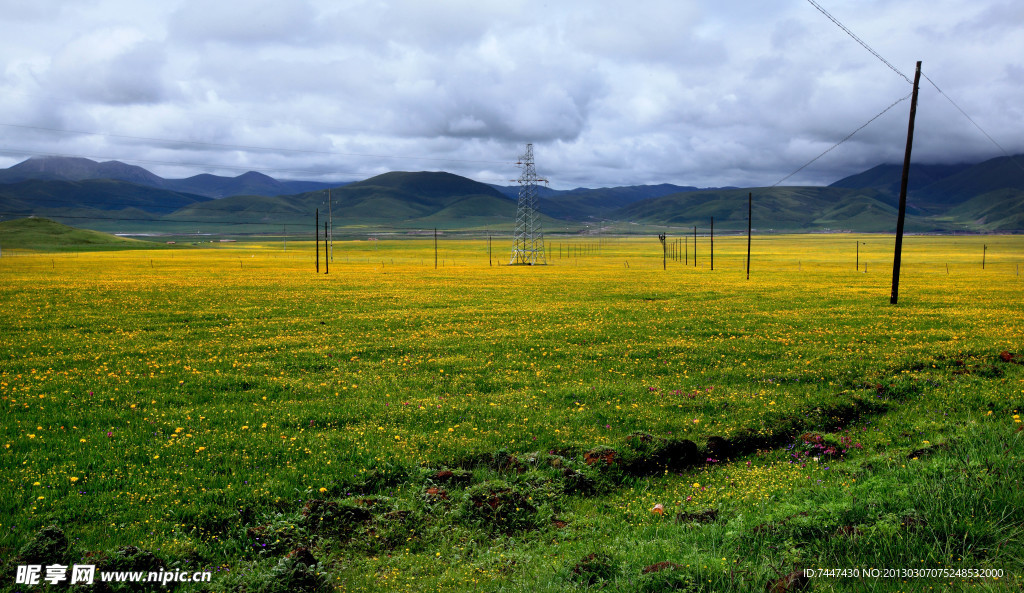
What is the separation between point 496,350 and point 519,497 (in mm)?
13656

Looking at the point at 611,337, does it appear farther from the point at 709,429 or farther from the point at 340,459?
the point at 340,459

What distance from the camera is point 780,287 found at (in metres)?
59.2

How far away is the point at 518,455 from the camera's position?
1334 centimetres

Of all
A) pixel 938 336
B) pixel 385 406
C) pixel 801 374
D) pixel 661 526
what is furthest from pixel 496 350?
pixel 938 336

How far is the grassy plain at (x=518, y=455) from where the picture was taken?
876 centimetres

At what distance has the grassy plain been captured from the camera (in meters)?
8.76

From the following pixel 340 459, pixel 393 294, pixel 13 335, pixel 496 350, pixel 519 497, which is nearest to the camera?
pixel 519 497

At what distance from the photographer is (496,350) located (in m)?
25.0

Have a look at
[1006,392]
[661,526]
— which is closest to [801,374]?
[1006,392]

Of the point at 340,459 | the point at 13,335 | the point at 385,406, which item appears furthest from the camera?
the point at 13,335

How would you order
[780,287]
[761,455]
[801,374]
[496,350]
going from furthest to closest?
[780,287]
[496,350]
[801,374]
[761,455]

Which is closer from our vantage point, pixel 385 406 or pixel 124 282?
pixel 385 406

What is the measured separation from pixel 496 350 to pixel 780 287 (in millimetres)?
43394

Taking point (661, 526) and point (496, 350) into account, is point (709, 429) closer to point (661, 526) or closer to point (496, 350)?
point (661, 526)
